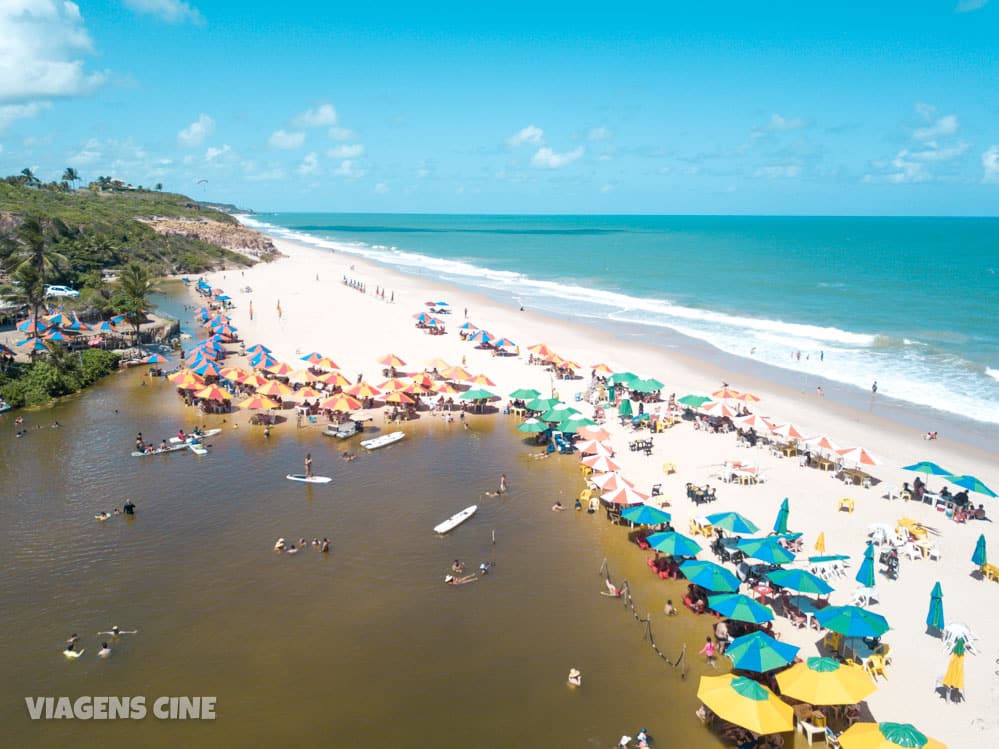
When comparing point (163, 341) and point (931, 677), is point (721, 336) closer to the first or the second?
point (931, 677)

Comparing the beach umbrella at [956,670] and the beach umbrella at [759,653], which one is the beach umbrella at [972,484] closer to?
the beach umbrella at [956,670]

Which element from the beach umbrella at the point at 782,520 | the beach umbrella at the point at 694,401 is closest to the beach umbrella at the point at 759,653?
the beach umbrella at the point at 782,520

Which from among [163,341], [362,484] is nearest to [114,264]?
[163,341]

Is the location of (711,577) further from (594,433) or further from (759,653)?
(594,433)

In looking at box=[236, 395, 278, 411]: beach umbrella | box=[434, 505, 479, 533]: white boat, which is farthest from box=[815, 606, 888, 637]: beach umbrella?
box=[236, 395, 278, 411]: beach umbrella

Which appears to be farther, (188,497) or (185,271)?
(185,271)

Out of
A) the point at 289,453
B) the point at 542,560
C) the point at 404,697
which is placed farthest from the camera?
the point at 289,453

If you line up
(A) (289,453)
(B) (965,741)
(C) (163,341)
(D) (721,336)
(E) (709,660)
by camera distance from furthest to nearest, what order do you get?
1. (D) (721,336)
2. (C) (163,341)
3. (A) (289,453)
4. (E) (709,660)
5. (B) (965,741)

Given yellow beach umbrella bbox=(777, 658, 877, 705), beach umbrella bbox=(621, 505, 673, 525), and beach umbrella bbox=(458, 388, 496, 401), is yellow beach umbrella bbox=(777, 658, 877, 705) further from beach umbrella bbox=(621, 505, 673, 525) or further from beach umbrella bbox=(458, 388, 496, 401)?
beach umbrella bbox=(458, 388, 496, 401)
